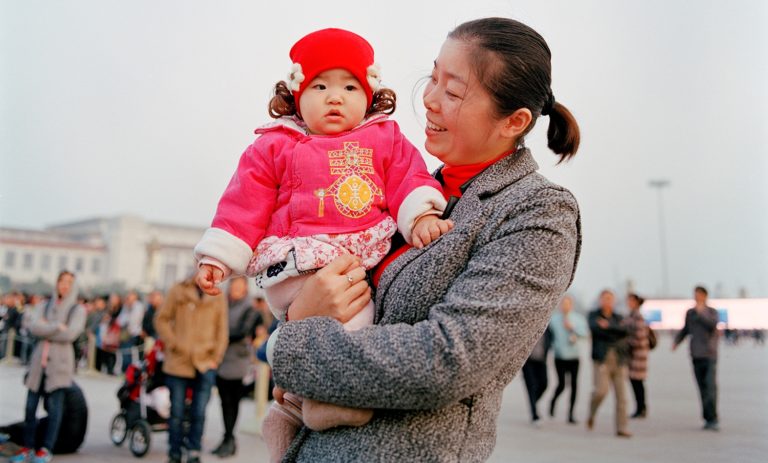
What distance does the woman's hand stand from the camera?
1521mm

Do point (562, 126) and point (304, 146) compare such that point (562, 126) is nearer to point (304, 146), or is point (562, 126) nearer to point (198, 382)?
point (304, 146)

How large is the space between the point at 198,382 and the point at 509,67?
5536 mm

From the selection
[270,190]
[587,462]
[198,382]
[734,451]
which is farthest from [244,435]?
[270,190]

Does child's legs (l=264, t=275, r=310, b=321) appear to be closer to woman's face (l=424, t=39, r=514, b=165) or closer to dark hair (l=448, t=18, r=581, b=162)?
woman's face (l=424, t=39, r=514, b=165)

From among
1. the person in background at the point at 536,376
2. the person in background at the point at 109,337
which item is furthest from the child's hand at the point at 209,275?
the person in background at the point at 109,337

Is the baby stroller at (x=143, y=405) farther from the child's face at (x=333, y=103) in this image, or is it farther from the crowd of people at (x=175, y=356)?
the child's face at (x=333, y=103)


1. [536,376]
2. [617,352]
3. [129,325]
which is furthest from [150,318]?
[617,352]

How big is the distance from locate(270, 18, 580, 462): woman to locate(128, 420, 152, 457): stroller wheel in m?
5.77

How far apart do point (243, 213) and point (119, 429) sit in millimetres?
6325

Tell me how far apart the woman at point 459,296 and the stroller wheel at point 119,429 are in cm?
626

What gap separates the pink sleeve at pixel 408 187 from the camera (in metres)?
1.64

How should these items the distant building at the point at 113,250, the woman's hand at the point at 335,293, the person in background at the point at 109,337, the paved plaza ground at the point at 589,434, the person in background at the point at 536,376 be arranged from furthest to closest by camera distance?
the distant building at the point at 113,250 < the person in background at the point at 109,337 < the person in background at the point at 536,376 < the paved plaza ground at the point at 589,434 < the woman's hand at the point at 335,293

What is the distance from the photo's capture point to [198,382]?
21.5ft

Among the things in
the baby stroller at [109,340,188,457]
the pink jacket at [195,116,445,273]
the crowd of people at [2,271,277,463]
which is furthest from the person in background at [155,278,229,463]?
the pink jacket at [195,116,445,273]
